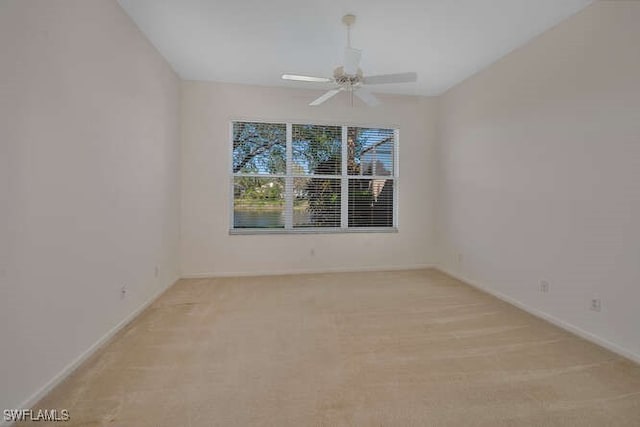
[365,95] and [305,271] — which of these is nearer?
[365,95]

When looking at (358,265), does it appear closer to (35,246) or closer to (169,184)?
(169,184)

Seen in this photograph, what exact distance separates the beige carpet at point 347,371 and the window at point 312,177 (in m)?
1.71

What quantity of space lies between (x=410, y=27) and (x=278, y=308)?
3.18 metres

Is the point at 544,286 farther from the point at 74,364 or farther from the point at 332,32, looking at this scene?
the point at 74,364

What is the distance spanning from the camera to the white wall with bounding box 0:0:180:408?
1.46 m

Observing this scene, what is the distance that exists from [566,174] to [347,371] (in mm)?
2647

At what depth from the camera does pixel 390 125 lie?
4.62 meters

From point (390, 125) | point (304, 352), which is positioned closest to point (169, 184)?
point (304, 352)

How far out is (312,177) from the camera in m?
4.51

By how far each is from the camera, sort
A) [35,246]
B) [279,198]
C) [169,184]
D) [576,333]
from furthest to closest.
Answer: [279,198] → [169,184] → [576,333] → [35,246]

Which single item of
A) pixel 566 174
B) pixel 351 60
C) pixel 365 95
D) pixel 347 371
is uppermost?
pixel 351 60

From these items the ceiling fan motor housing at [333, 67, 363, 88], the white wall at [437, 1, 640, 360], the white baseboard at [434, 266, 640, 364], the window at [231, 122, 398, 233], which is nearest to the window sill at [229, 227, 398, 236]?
the window at [231, 122, 398, 233]

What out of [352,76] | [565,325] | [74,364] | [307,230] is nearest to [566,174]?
[565,325]

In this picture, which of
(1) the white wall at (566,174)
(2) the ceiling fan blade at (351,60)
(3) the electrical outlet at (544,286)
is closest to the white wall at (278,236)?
(1) the white wall at (566,174)
